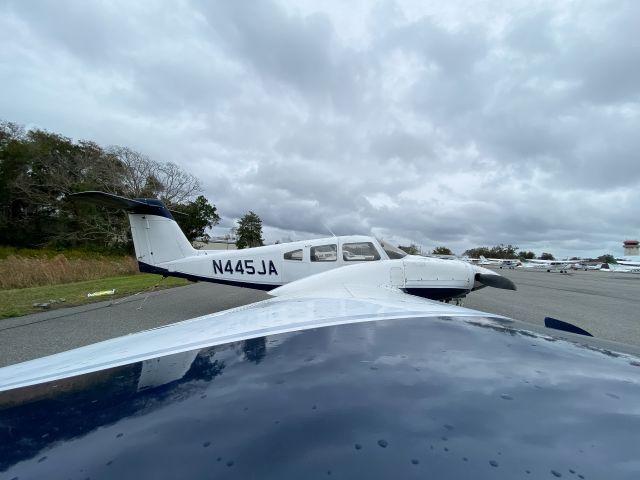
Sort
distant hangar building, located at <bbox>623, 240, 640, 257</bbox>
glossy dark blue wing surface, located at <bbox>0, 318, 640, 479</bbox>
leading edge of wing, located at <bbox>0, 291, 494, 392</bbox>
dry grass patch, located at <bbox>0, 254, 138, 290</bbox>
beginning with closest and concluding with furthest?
glossy dark blue wing surface, located at <bbox>0, 318, 640, 479</bbox> → leading edge of wing, located at <bbox>0, 291, 494, 392</bbox> → dry grass patch, located at <bbox>0, 254, 138, 290</bbox> → distant hangar building, located at <bbox>623, 240, 640, 257</bbox>

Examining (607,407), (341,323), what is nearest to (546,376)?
(607,407)

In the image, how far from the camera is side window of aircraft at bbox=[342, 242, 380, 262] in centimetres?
666

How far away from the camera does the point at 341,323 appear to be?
199 centimetres

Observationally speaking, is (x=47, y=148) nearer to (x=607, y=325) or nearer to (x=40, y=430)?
(x=40, y=430)

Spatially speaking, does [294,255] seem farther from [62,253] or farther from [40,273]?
[62,253]

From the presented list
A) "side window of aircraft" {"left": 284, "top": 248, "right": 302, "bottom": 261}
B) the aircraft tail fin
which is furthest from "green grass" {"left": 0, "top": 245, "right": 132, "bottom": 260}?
"side window of aircraft" {"left": 284, "top": 248, "right": 302, "bottom": 261}

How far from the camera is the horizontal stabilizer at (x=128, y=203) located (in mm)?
6582

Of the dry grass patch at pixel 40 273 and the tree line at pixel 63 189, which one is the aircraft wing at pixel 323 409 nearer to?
the dry grass patch at pixel 40 273

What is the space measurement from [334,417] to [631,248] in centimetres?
12320

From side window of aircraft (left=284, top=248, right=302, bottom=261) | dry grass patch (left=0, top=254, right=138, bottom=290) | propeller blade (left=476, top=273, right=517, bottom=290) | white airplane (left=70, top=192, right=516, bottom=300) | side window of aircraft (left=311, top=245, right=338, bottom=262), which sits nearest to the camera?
white airplane (left=70, top=192, right=516, bottom=300)

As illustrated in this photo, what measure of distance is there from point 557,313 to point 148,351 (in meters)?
10.6

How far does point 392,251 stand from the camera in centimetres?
665

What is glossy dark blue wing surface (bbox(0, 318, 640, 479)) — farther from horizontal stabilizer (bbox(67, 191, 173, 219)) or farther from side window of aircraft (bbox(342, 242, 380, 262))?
horizontal stabilizer (bbox(67, 191, 173, 219))

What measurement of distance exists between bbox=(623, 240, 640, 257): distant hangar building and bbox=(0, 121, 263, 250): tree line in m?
117
